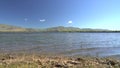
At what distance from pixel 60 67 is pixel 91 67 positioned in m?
2.09

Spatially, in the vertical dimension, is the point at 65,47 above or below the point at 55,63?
below

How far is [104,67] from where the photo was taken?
14.7 meters

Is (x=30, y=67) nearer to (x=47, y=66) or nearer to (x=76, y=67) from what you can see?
(x=47, y=66)

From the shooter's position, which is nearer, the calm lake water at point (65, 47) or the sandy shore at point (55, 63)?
the sandy shore at point (55, 63)

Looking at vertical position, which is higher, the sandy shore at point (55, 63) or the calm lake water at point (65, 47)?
the sandy shore at point (55, 63)

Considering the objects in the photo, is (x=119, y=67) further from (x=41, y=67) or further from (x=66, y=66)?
(x=41, y=67)

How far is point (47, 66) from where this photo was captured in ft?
47.9

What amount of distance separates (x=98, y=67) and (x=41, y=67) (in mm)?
3792

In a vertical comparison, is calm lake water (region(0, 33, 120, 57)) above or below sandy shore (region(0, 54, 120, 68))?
below

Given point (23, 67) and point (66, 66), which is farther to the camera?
point (66, 66)

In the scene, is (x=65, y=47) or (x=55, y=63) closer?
(x=55, y=63)

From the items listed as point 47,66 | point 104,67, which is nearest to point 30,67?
point 47,66

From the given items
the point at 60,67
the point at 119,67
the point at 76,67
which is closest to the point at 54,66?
the point at 60,67

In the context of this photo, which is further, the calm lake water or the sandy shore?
the calm lake water
